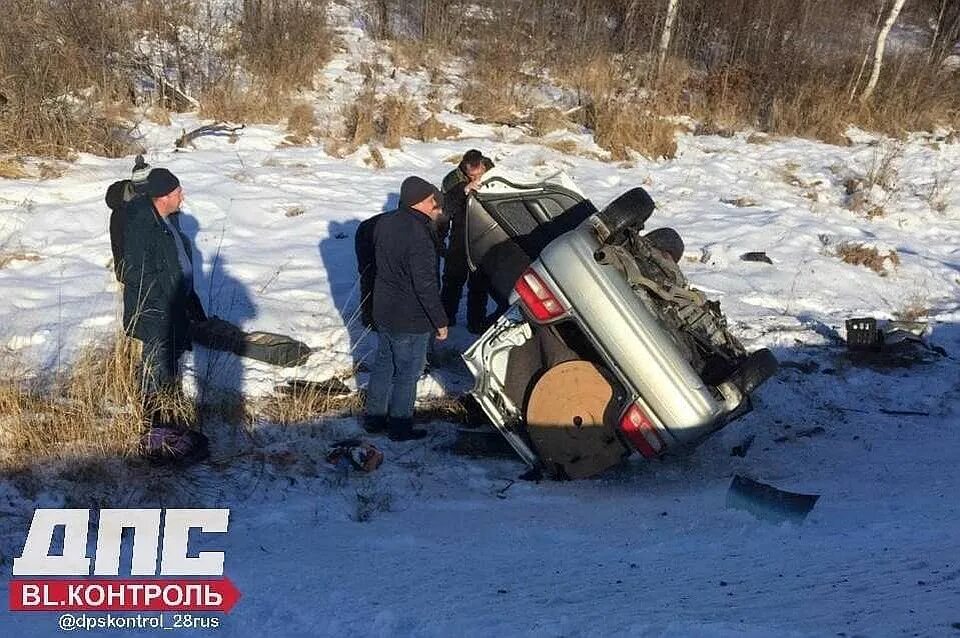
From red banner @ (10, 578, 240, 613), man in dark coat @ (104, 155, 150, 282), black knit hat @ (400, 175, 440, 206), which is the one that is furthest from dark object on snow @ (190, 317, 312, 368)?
red banner @ (10, 578, 240, 613)

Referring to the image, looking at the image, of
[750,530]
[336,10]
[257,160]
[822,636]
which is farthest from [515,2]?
[822,636]

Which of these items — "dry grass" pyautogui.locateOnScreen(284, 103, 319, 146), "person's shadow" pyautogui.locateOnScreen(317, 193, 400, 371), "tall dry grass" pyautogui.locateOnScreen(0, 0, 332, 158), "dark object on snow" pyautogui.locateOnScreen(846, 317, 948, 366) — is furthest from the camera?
"dry grass" pyautogui.locateOnScreen(284, 103, 319, 146)

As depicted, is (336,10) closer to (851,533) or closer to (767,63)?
(767,63)

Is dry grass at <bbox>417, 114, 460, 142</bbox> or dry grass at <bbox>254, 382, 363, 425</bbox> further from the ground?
dry grass at <bbox>417, 114, 460, 142</bbox>

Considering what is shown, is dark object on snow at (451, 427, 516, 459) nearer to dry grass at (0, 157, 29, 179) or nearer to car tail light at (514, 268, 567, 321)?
car tail light at (514, 268, 567, 321)

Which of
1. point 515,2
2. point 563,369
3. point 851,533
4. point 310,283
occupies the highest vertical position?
point 515,2

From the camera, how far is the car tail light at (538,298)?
4383 millimetres

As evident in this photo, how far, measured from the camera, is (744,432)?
545 centimetres

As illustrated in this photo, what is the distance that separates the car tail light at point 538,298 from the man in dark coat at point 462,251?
1.38 meters

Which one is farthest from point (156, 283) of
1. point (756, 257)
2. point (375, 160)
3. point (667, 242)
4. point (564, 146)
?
point (564, 146)

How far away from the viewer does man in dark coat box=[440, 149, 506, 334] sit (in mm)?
5664

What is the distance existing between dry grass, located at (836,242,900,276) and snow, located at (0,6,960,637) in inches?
4.0

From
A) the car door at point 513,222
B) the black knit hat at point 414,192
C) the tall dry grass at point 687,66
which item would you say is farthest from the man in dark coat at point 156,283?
the tall dry grass at point 687,66

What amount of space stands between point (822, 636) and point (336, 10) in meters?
15.9
